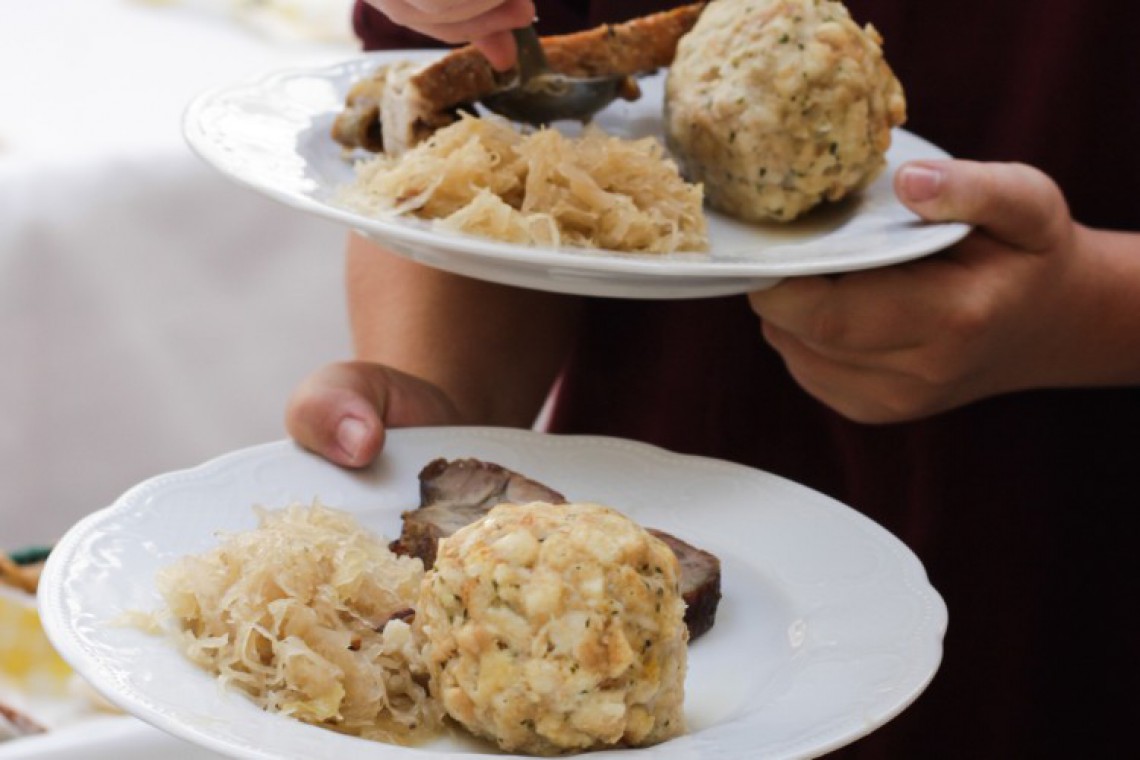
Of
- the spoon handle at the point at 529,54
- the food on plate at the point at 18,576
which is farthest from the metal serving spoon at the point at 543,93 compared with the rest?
the food on plate at the point at 18,576

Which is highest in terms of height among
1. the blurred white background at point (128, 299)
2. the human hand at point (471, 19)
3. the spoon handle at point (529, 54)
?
the human hand at point (471, 19)

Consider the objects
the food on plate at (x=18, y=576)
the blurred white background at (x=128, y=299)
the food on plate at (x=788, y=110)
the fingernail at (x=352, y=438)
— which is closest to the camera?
the fingernail at (x=352, y=438)

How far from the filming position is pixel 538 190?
1336 millimetres

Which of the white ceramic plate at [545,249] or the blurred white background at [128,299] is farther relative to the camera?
the blurred white background at [128,299]

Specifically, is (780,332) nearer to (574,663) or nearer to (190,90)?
(574,663)

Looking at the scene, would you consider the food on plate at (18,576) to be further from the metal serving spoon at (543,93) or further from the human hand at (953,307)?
the human hand at (953,307)

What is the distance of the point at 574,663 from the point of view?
923mm

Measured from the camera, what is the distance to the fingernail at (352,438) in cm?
125

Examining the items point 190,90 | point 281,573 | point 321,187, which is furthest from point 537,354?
point 190,90

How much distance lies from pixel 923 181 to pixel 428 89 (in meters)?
0.47

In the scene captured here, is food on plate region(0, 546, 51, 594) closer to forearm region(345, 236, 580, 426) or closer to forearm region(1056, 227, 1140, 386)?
forearm region(345, 236, 580, 426)

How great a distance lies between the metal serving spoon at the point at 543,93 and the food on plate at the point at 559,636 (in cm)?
68

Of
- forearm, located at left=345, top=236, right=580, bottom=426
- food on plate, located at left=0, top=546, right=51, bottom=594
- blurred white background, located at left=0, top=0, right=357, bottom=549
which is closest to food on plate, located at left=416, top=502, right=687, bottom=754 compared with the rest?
forearm, located at left=345, top=236, right=580, bottom=426

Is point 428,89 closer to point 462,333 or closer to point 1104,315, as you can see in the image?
point 462,333
